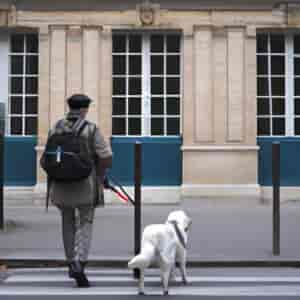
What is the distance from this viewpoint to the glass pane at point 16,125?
1712 centimetres

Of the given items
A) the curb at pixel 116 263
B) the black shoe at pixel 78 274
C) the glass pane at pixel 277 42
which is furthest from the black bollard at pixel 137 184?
the glass pane at pixel 277 42

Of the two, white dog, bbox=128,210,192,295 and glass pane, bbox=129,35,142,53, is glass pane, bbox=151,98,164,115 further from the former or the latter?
white dog, bbox=128,210,192,295

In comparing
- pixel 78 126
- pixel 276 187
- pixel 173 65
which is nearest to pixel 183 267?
pixel 78 126

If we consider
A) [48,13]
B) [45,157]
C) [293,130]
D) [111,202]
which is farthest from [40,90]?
[45,157]

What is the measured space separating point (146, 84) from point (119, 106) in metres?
0.74

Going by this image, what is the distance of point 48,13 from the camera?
16.7 metres

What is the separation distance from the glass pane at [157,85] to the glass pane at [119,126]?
0.90 metres

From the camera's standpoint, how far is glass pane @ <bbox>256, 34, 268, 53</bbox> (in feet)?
56.4

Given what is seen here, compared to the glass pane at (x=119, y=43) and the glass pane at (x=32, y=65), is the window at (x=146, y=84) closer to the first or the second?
the glass pane at (x=119, y=43)

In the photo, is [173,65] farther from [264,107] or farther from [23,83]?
[23,83]

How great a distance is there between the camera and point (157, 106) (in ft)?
56.2

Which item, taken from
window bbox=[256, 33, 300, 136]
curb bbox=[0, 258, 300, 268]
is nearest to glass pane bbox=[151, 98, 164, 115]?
window bbox=[256, 33, 300, 136]

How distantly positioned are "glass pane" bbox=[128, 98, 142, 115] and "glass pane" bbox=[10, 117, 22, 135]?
93.0 inches

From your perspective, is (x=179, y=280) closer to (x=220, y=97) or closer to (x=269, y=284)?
(x=269, y=284)
